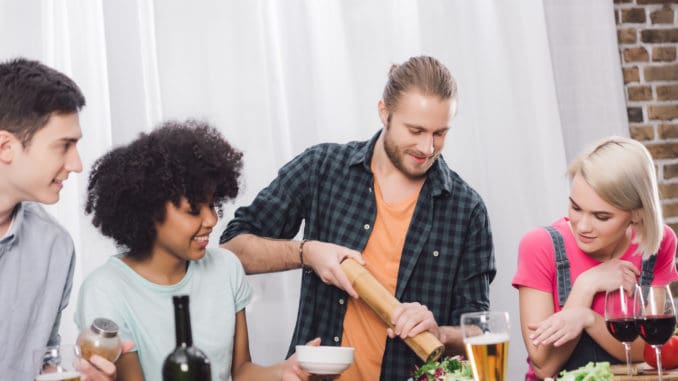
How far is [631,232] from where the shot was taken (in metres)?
2.49

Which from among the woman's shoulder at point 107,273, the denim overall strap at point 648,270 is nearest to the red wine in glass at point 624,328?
the denim overall strap at point 648,270

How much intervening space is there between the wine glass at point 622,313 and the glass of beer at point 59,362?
1.11 metres

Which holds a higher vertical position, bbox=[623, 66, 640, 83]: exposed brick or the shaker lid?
bbox=[623, 66, 640, 83]: exposed brick

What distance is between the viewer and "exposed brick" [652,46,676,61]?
11.6ft

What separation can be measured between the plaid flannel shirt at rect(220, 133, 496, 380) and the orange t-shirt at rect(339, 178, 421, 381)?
25mm

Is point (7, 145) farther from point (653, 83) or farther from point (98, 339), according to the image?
point (653, 83)

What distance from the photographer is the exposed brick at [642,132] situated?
11.5ft

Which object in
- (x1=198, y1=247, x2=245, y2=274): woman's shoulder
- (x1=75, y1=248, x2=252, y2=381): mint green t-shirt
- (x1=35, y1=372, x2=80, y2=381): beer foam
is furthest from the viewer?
(x1=198, y1=247, x2=245, y2=274): woman's shoulder

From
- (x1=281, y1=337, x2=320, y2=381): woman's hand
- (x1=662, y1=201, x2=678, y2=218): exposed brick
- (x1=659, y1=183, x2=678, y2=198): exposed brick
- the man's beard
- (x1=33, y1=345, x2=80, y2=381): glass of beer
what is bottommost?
(x1=281, y1=337, x2=320, y2=381): woman's hand

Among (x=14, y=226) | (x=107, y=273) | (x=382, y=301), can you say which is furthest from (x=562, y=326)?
(x=14, y=226)

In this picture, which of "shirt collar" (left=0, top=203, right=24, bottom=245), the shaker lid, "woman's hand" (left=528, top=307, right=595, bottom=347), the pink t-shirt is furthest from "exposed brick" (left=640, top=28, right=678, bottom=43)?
the shaker lid

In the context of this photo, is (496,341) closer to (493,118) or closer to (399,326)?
(399,326)

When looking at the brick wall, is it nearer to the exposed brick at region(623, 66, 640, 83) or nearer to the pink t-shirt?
the exposed brick at region(623, 66, 640, 83)

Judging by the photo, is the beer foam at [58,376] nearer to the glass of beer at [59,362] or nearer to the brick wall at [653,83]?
the glass of beer at [59,362]
